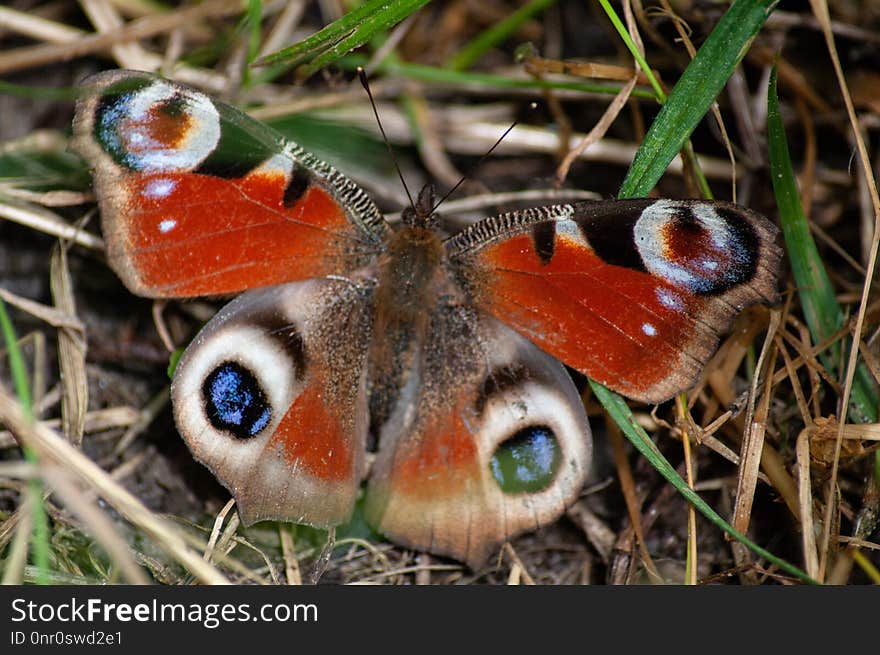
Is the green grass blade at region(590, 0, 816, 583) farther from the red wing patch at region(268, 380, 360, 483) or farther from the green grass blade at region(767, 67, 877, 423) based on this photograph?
the red wing patch at region(268, 380, 360, 483)

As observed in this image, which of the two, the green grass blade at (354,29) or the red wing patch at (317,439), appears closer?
the red wing patch at (317,439)

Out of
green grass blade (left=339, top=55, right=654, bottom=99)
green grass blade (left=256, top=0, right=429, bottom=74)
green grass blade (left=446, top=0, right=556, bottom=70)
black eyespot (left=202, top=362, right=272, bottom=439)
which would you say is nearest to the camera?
black eyespot (left=202, top=362, right=272, bottom=439)

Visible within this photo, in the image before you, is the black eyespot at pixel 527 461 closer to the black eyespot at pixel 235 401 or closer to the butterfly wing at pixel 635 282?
the butterfly wing at pixel 635 282

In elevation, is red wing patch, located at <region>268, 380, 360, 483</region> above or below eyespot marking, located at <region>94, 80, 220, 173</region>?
below

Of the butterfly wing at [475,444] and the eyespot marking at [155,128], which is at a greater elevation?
the eyespot marking at [155,128]

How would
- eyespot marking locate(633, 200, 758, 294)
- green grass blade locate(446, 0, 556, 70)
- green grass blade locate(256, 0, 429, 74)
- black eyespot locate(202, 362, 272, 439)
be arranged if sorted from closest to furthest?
eyespot marking locate(633, 200, 758, 294)
black eyespot locate(202, 362, 272, 439)
green grass blade locate(256, 0, 429, 74)
green grass blade locate(446, 0, 556, 70)

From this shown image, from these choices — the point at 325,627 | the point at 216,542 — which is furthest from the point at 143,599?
the point at 325,627

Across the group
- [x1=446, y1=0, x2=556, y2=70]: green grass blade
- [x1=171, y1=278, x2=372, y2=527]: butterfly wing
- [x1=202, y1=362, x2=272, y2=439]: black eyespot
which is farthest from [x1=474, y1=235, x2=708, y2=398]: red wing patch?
[x1=446, y1=0, x2=556, y2=70]: green grass blade

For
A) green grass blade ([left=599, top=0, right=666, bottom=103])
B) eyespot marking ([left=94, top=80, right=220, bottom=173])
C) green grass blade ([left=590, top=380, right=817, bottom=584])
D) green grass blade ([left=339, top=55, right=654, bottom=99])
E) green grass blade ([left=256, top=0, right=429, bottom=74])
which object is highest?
green grass blade ([left=339, top=55, right=654, bottom=99])

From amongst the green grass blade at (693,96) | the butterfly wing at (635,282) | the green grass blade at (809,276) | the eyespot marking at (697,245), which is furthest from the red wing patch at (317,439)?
the green grass blade at (809,276)
